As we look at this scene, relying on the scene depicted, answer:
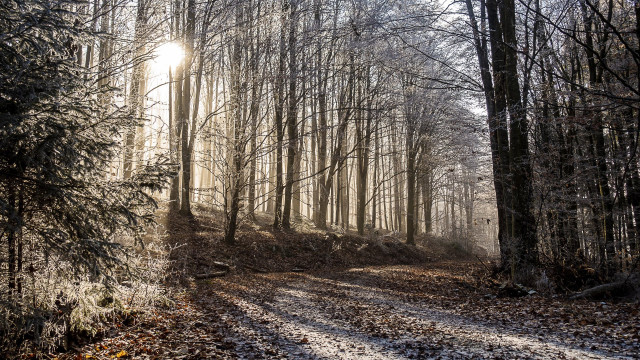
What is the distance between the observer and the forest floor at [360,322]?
15.3 feet

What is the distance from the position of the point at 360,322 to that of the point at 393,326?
548 millimetres

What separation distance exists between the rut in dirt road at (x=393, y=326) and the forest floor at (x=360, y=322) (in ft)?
0.04

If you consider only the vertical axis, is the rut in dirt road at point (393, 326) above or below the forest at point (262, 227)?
below

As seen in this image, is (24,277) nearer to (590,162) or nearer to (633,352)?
(633,352)

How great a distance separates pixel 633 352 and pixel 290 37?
14.7 metres

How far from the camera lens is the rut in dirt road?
465 cm

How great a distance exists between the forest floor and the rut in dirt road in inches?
0.5

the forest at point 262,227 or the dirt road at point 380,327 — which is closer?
the forest at point 262,227

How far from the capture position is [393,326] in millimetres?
5965

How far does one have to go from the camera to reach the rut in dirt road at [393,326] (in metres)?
4.65

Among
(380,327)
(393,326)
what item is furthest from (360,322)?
(393,326)

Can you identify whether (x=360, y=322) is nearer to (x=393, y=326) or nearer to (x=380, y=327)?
(x=380, y=327)

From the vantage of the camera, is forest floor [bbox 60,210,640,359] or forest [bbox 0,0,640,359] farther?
forest floor [bbox 60,210,640,359]

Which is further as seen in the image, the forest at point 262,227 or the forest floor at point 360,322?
the forest floor at point 360,322
